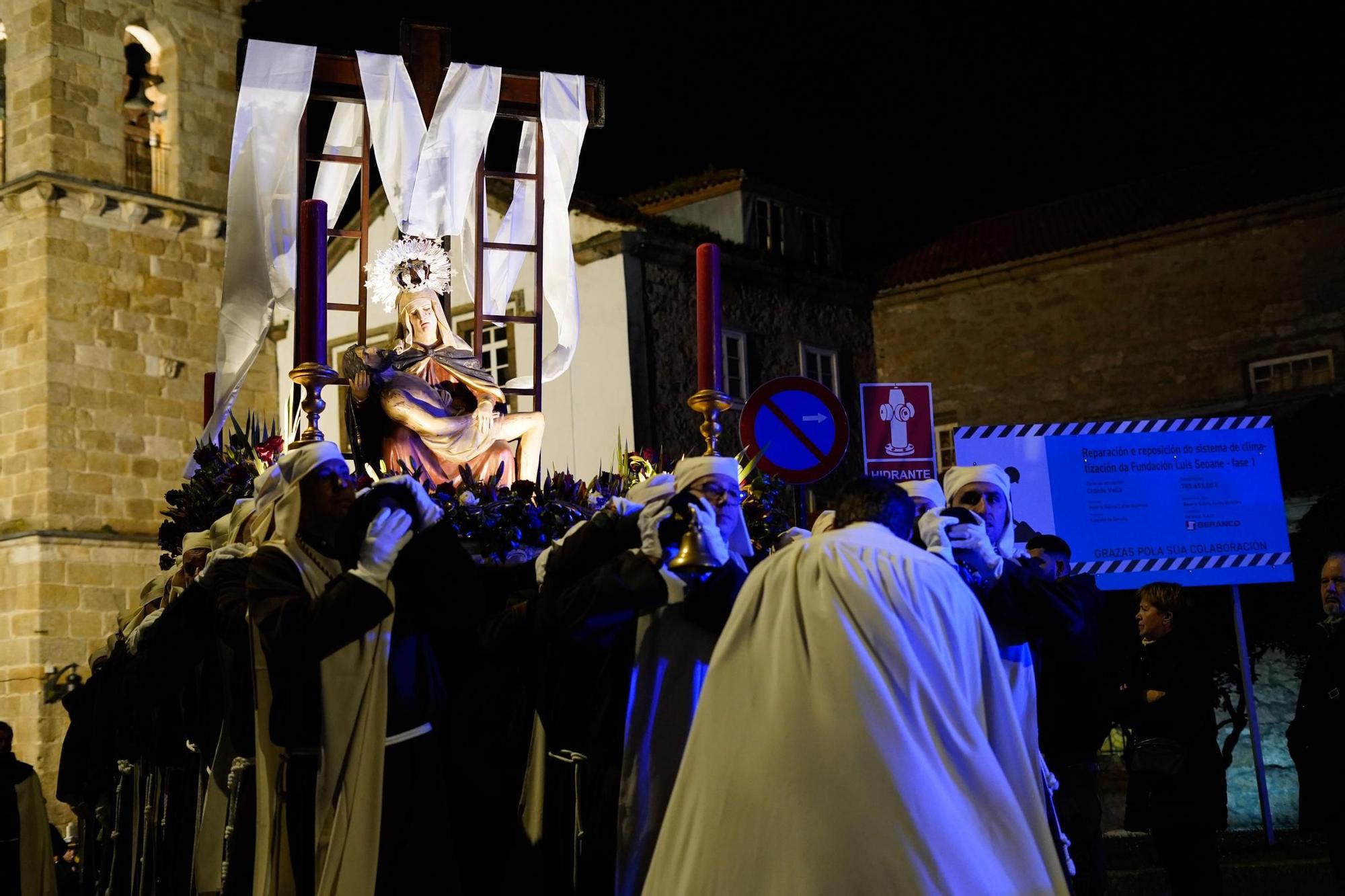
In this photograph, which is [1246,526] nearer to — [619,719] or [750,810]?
[619,719]

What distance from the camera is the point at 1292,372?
22125 mm

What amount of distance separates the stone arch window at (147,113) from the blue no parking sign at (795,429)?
627 inches

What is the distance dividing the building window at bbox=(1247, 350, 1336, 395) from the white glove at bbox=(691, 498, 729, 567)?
1897cm

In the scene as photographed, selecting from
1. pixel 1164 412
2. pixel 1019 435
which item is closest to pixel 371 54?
pixel 1019 435

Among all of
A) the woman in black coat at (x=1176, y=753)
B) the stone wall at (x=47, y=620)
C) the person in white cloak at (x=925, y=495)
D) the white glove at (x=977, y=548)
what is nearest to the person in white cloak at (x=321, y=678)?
the white glove at (x=977, y=548)

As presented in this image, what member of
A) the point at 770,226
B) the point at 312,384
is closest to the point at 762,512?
the point at 312,384

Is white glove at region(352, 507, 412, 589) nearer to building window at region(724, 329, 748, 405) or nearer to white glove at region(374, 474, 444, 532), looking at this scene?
white glove at region(374, 474, 444, 532)

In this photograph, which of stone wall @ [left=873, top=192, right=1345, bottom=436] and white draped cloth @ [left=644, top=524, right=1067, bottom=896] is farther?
stone wall @ [left=873, top=192, right=1345, bottom=436]

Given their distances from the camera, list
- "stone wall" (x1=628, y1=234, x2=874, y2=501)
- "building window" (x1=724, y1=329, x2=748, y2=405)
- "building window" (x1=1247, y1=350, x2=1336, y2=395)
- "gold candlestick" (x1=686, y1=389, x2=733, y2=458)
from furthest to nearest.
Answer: "building window" (x1=724, y1=329, x2=748, y2=405), "building window" (x1=1247, y1=350, x2=1336, y2=395), "stone wall" (x1=628, y1=234, x2=874, y2=501), "gold candlestick" (x1=686, y1=389, x2=733, y2=458)

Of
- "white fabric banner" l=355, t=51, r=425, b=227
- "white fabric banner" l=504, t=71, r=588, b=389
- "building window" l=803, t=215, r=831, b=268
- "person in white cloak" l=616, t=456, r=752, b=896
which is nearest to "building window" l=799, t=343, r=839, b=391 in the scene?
"building window" l=803, t=215, r=831, b=268

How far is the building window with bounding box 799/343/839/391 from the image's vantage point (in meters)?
24.3

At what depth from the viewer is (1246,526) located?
1059 cm

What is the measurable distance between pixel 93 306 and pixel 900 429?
14436 millimetres

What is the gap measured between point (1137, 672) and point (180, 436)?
16.6 m
